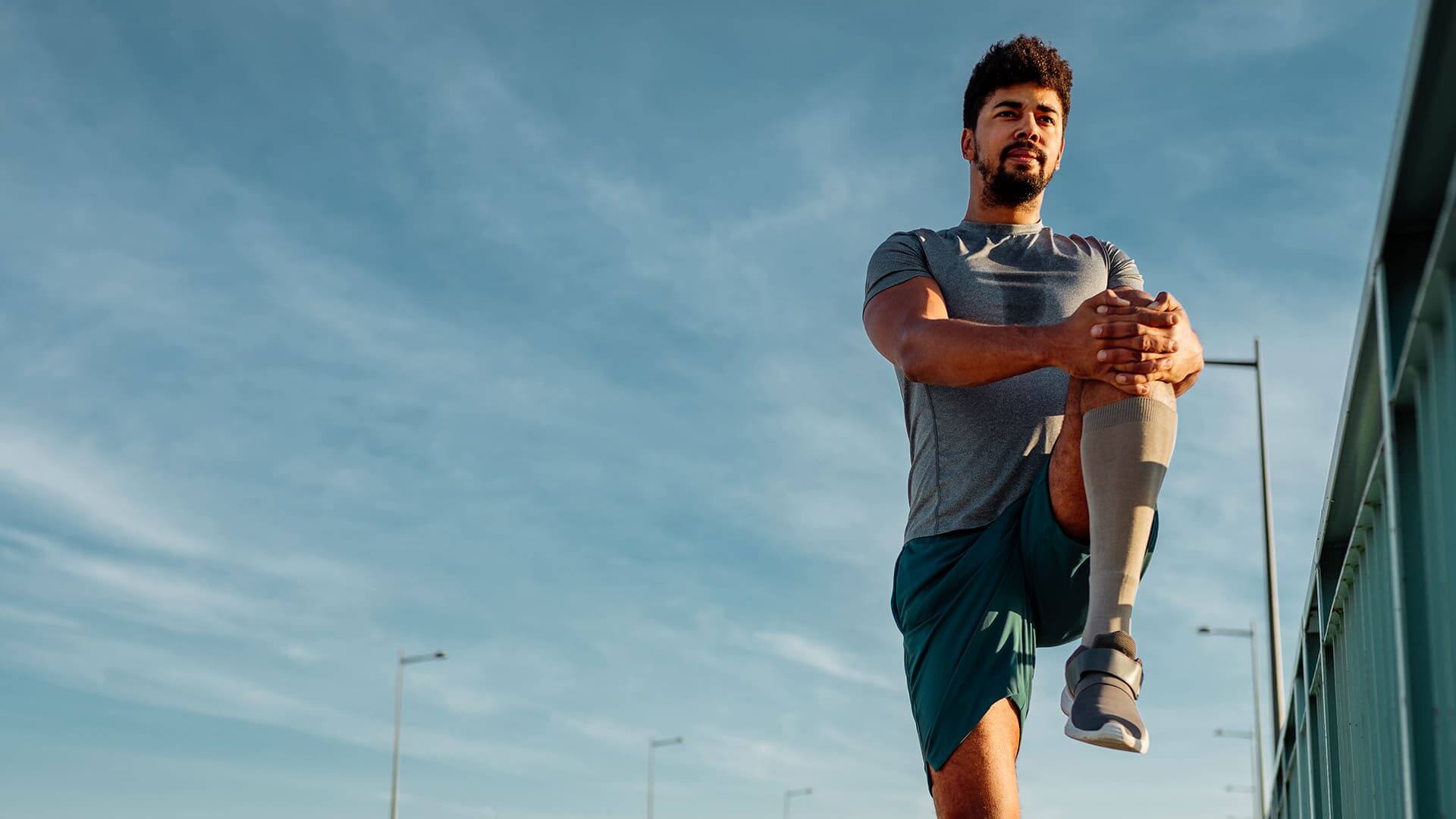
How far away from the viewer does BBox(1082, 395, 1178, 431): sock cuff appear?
351cm

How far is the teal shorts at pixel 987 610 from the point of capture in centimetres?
375

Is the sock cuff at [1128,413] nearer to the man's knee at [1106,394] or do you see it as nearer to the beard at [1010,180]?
the man's knee at [1106,394]

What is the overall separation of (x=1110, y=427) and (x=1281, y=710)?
A: 12.3 m

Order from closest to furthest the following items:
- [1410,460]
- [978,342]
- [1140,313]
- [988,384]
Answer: [1410,460] < [1140,313] < [978,342] < [988,384]

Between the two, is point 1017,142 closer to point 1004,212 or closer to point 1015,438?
point 1004,212

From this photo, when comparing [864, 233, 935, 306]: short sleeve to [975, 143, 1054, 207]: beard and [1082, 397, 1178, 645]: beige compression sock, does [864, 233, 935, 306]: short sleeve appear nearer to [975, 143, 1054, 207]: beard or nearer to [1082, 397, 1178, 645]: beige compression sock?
[975, 143, 1054, 207]: beard

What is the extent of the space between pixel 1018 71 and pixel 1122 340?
97 cm

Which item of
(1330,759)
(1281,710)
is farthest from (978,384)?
(1281,710)

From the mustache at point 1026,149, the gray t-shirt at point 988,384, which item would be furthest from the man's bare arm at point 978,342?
the mustache at point 1026,149

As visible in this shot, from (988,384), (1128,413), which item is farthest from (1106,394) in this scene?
(988,384)

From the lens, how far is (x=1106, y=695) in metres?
3.35

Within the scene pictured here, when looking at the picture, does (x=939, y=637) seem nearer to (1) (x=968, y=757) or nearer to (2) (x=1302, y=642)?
(1) (x=968, y=757)

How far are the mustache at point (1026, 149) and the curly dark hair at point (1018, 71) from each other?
0.12 metres

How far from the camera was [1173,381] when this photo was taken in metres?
3.64
